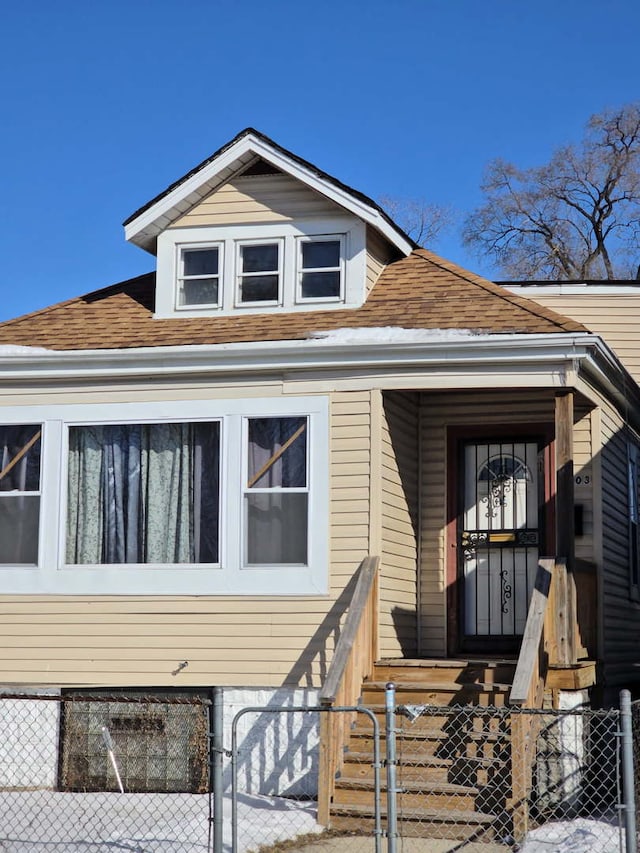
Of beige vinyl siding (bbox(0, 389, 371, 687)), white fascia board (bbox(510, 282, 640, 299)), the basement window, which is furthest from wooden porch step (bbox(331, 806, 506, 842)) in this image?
white fascia board (bbox(510, 282, 640, 299))

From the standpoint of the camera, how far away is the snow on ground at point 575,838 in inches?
357

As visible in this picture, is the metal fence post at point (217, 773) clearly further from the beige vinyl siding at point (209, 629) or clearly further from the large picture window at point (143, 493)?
the large picture window at point (143, 493)

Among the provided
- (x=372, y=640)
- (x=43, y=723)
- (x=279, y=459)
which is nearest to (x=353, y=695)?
(x=372, y=640)

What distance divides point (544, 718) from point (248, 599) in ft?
10.2

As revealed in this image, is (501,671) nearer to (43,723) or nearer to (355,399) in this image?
(355,399)

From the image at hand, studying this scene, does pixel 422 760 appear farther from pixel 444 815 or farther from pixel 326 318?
pixel 326 318

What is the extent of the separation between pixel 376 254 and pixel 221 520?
347 cm

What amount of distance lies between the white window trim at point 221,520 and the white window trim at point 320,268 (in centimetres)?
136

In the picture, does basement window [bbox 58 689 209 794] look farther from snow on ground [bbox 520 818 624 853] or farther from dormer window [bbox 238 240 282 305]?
dormer window [bbox 238 240 282 305]

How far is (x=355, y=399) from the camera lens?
12.5 meters

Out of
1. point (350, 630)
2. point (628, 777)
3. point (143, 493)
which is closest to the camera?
point (628, 777)

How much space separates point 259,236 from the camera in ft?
45.1

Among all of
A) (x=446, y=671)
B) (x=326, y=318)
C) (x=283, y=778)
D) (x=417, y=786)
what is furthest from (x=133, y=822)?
(x=326, y=318)

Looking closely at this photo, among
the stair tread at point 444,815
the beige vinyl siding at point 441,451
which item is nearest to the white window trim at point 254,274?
the beige vinyl siding at point 441,451
